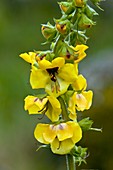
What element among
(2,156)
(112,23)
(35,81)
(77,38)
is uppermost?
(112,23)

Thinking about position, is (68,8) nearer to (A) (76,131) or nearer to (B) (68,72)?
(B) (68,72)

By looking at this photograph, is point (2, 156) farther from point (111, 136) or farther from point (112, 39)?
point (112, 39)

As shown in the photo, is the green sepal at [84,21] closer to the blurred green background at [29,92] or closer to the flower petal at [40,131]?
the flower petal at [40,131]

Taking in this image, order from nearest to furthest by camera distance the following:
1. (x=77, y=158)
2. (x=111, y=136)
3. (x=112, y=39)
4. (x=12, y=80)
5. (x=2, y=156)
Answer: (x=77, y=158), (x=111, y=136), (x=2, y=156), (x=12, y=80), (x=112, y=39)

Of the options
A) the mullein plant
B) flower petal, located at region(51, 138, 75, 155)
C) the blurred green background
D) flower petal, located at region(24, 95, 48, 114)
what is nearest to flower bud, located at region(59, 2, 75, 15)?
the mullein plant

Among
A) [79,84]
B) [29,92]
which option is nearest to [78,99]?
[79,84]

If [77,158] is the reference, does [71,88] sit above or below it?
above

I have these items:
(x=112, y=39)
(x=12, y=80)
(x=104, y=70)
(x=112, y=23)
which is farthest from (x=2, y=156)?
(x=112, y=23)

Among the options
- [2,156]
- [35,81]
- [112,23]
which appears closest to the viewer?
[35,81]
